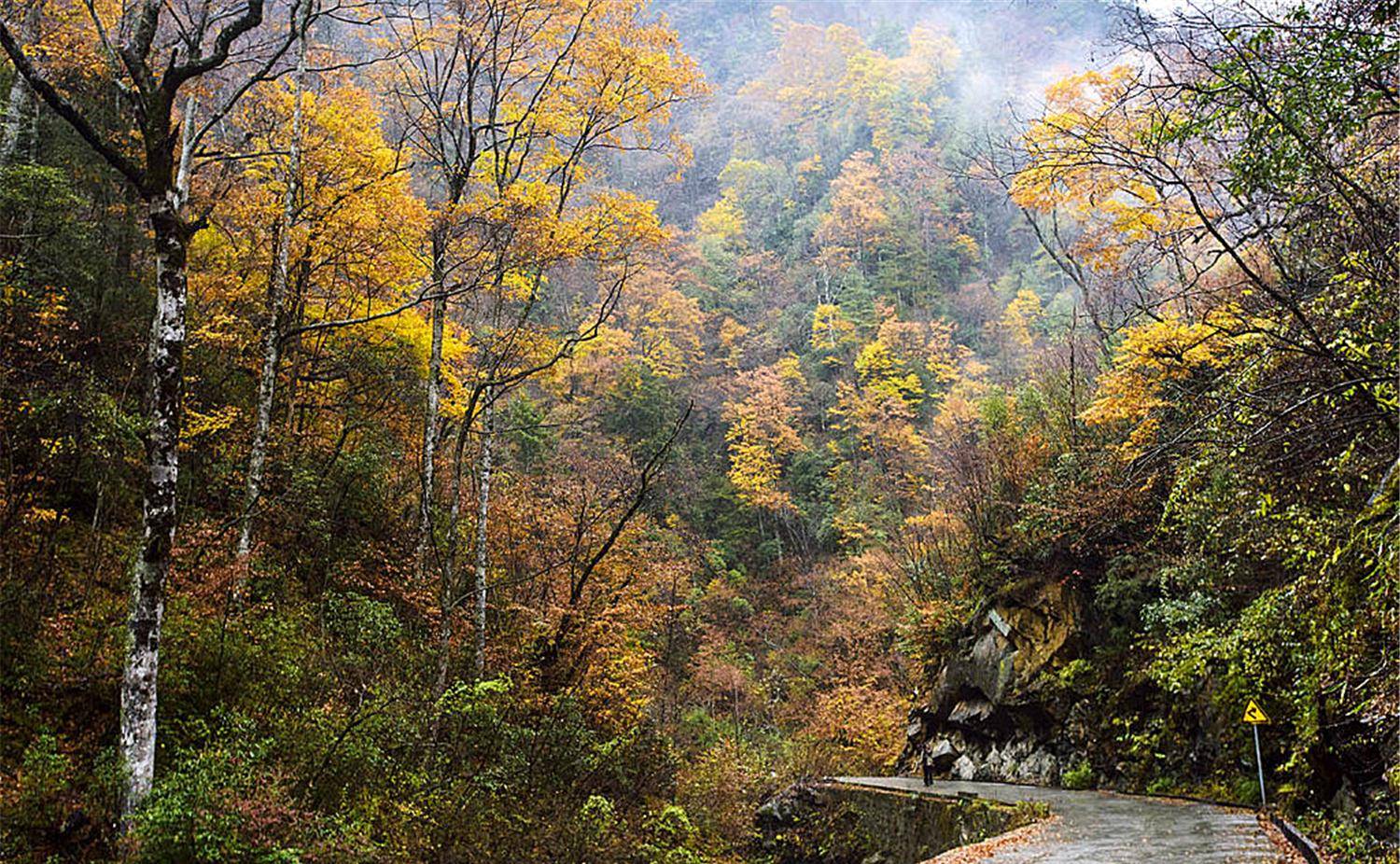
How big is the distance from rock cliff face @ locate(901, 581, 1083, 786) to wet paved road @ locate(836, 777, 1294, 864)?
2927mm

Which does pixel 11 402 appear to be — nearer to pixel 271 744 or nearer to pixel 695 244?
→ pixel 271 744

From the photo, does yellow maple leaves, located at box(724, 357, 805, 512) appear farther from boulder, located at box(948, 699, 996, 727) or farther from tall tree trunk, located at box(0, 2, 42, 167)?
tall tree trunk, located at box(0, 2, 42, 167)

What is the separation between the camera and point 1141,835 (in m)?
9.86

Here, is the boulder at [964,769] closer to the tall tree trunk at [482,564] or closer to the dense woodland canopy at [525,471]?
the dense woodland canopy at [525,471]

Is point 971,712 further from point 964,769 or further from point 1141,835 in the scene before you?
point 1141,835

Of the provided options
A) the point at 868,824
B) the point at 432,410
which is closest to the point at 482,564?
the point at 432,410

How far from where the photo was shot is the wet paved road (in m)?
8.34

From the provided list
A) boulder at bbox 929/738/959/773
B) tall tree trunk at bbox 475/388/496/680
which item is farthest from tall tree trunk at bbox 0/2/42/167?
boulder at bbox 929/738/959/773

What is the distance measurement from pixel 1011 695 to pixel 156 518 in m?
16.0

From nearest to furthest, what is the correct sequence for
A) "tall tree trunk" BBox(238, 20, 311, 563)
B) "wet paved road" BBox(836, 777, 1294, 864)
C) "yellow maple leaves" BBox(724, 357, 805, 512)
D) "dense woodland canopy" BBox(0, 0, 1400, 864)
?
"dense woodland canopy" BBox(0, 0, 1400, 864) < "wet paved road" BBox(836, 777, 1294, 864) < "tall tree trunk" BBox(238, 20, 311, 563) < "yellow maple leaves" BBox(724, 357, 805, 512)

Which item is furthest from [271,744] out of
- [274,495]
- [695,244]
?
[695,244]

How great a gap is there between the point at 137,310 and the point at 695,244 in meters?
37.5

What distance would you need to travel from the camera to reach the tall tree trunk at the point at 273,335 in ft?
36.5

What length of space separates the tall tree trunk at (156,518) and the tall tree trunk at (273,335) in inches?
141
